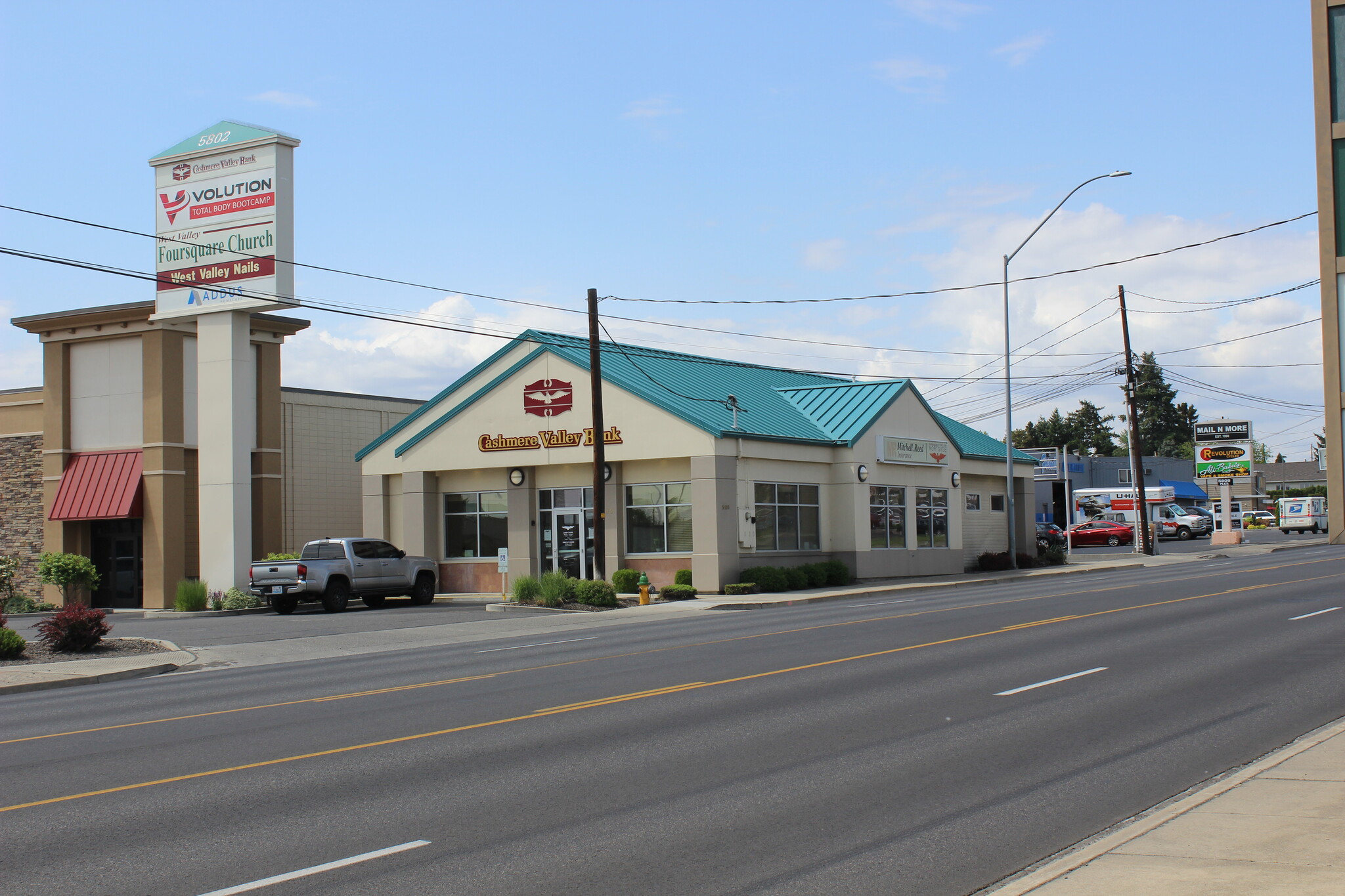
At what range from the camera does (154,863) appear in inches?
271

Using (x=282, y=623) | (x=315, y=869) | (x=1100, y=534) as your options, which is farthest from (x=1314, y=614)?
(x=1100, y=534)

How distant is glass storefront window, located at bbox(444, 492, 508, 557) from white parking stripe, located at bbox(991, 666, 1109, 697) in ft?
82.2

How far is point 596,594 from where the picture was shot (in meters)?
29.8

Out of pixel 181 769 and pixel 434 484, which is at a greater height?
pixel 434 484

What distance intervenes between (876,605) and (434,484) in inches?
682

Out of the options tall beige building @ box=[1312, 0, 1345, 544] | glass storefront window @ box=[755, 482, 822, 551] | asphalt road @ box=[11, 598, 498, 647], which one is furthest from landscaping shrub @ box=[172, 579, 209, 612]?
tall beige building @ box=[1312, 0, 1345, 544]

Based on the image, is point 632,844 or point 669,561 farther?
point 669,561

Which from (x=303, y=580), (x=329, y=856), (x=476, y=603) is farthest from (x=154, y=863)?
(x=476, y=603)

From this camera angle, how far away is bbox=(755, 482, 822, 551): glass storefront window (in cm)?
3369

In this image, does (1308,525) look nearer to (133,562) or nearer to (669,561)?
(669,561)

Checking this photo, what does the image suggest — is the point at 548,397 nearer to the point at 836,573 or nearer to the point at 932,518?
the point at 836,573

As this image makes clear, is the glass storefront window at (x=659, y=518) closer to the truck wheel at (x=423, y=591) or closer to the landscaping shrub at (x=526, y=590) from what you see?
the landscaping shrub at (x=526, y=590)

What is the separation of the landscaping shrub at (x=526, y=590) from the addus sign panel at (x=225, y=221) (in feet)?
32.7

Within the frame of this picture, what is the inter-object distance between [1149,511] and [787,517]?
45.9 meters
